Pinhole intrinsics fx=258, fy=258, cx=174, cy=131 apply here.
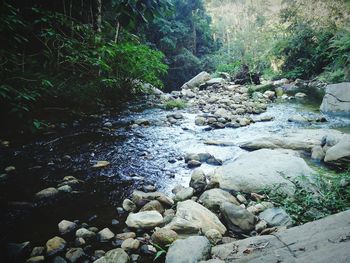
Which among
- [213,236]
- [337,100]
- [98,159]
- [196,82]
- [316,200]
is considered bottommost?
[213,236]

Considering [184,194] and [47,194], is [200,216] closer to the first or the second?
[184,194]

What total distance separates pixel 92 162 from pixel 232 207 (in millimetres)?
1788

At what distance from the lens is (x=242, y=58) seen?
68.2ft

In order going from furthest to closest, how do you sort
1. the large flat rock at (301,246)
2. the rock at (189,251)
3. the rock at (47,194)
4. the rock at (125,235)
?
the rock at (47,194), the rock at (125,235), the rock at (189,251), the large flat rock at (301,246)

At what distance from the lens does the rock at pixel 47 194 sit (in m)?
2.20

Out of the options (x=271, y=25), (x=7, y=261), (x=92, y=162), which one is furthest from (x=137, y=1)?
(x=271, y=25)

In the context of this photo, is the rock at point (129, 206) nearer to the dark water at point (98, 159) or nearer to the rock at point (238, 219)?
the dark water at point (98, 159)

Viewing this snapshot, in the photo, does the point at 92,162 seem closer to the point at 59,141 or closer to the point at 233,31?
the point at 59,141

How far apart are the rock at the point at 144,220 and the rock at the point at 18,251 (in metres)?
0.64

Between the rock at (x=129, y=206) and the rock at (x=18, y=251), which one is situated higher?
the rock at (x=129, y=206)

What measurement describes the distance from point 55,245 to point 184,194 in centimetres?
Answer: 106

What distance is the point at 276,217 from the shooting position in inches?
72.3

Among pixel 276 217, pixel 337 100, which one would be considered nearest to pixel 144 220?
pixel 276 217

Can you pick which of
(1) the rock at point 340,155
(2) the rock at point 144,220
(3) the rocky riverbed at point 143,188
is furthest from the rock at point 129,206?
(1) the rock at point 340,155
